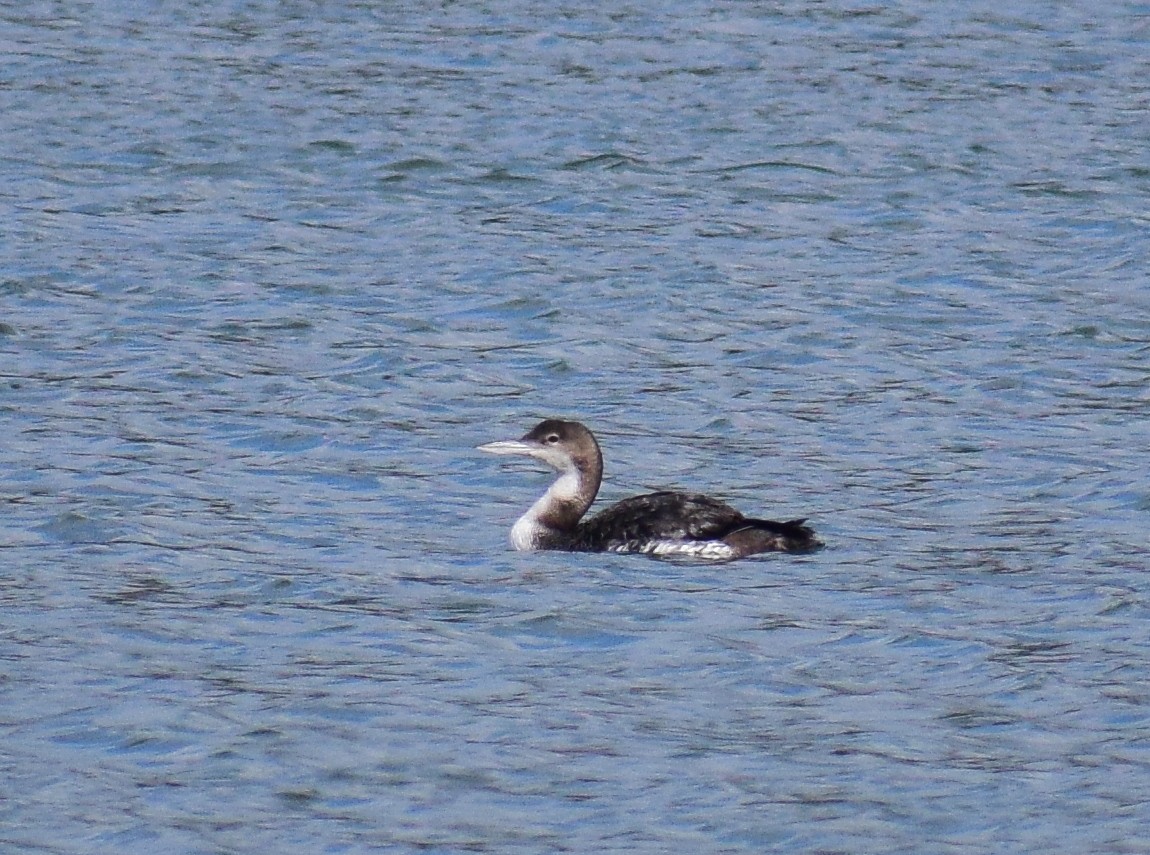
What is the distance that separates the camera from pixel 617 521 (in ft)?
38.3

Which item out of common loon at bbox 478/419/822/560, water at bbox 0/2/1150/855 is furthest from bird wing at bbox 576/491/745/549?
water at bbox 0/2/1150/855

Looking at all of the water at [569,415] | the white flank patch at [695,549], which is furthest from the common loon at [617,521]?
the water at [569,415]

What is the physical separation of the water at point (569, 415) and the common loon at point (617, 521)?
138 mm

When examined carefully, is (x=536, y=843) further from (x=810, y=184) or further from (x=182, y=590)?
(x=810, y=184)

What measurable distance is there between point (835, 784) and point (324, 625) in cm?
256

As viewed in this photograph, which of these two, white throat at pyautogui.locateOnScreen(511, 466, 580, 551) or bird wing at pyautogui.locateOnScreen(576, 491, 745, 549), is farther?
white throat at pyautogui.locateOnScreen(511, 466, 580, 551)

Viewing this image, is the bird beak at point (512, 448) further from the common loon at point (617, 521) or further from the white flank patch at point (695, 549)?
the white flank patch at point (695, 549)

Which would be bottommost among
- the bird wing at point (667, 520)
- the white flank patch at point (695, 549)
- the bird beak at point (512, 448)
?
the white flank patch at point (695, 549)

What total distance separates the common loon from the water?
14 centimetres

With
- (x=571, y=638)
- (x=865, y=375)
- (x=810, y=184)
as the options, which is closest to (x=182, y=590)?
(x=571, y=638)

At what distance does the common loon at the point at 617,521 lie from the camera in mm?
11141

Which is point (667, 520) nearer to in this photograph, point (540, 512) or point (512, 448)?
point (540, 512)

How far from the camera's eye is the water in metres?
8.39

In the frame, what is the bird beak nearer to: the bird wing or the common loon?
the common loon
